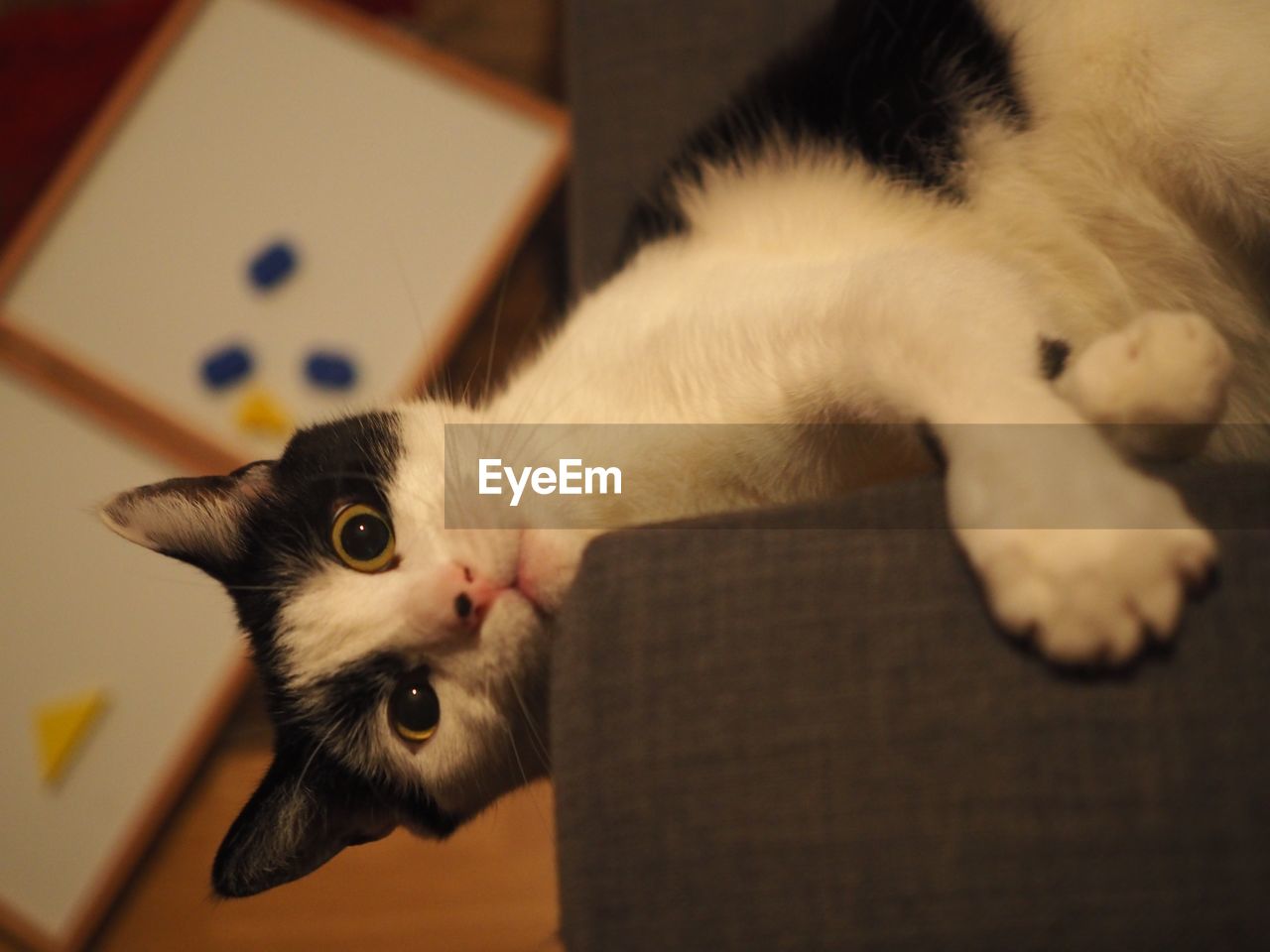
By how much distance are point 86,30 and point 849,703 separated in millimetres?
2614

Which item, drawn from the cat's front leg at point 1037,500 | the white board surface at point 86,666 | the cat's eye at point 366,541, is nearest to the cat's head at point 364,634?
the cat's eye at point 366,541

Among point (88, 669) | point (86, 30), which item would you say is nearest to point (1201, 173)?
point (88, 669)

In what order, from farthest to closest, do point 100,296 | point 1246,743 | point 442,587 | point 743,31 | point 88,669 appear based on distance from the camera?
point 100,296 < point 88,669 < point 743,31 < point 442,587 < point 1246,743

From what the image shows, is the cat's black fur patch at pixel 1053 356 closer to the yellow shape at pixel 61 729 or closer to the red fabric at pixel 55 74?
the yellow shape at pixel 61 729

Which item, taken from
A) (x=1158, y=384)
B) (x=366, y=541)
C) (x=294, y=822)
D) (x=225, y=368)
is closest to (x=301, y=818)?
(x=294, y=822)

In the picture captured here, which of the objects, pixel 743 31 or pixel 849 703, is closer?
pixel 849 703

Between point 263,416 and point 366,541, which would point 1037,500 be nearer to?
point 366,541

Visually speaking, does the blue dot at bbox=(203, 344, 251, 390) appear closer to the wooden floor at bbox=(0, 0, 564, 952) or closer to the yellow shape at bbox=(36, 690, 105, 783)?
the wooden floor at bbox=(0, 0, 564, 952)

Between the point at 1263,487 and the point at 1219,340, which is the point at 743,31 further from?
the point at 1263,487

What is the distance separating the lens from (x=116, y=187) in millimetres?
1880

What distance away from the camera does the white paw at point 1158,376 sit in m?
0.58

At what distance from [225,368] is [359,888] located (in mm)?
1073

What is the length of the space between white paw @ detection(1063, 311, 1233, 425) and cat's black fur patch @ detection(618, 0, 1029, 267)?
1.45ft

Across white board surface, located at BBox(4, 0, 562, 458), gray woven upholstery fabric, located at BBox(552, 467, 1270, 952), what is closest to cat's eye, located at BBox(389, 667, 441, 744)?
gray woven upholstery fabric, located at BBox(552, 467, 1270, 952)
